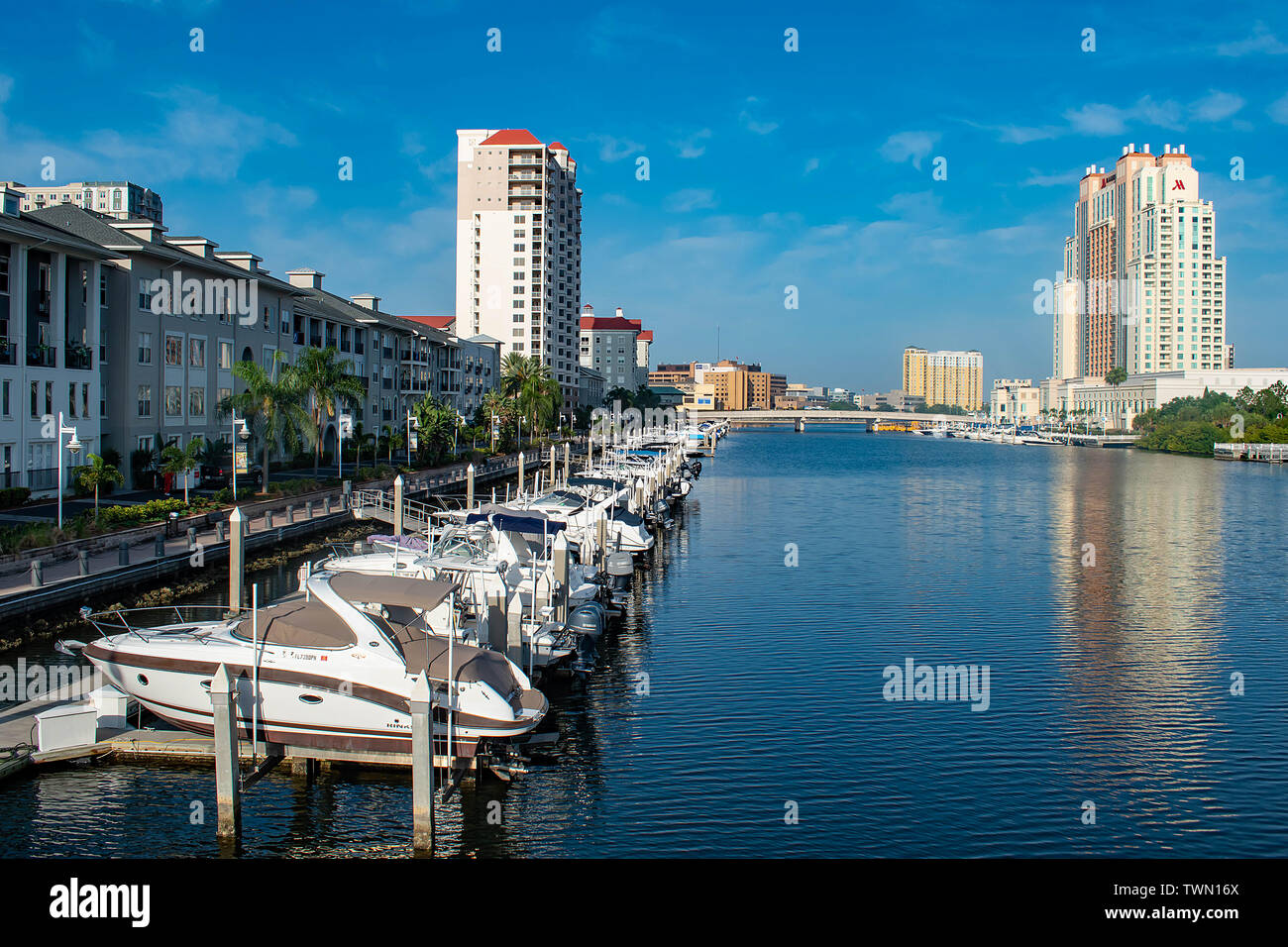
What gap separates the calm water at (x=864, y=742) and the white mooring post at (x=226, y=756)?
0.63 m

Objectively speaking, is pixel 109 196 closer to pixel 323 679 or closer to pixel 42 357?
pixel 42 357

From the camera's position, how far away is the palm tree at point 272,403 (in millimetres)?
50750

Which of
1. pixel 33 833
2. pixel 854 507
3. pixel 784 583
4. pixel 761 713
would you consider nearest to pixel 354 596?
pixel 33 833

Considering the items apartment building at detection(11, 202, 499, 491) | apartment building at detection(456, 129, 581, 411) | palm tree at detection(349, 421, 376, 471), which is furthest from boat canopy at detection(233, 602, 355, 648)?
apartment building at detection(456, 129, 581, 411)

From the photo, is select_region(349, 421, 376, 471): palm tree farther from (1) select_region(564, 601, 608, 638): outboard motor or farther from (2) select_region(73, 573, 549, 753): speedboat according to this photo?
(2) select_region(73, 573, 549, 753): speedboat

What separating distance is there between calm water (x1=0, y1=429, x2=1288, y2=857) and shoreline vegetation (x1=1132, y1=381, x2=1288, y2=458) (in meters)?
118

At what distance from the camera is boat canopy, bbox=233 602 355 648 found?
1819 centimetres

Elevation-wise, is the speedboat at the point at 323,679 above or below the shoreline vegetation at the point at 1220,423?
below

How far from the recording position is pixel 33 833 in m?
15.4
